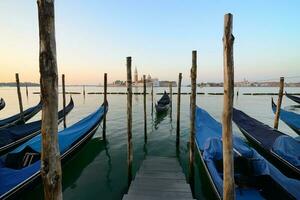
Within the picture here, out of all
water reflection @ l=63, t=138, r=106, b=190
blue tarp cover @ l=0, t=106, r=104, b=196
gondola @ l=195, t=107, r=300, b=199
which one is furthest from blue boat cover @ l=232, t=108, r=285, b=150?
blue tarp cover @ l=0, t=106, r=104, b=196

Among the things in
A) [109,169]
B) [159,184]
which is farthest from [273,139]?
[109,169]

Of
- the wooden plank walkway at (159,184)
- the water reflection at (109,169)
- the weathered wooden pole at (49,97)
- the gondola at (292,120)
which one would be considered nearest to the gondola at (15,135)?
the water reflection at (109,169)

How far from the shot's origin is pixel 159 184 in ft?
14.4

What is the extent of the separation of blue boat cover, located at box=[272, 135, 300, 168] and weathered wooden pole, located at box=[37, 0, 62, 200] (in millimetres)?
5349

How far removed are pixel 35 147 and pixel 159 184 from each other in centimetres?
348

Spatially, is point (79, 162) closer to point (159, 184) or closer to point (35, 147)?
point (35, 147)

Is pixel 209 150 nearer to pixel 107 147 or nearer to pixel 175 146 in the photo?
pixel 175 146

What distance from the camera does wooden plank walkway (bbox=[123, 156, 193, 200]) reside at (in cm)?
392

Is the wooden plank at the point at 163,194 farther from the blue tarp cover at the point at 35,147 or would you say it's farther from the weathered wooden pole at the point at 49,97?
the weathered wooden pole at the point at 49,97

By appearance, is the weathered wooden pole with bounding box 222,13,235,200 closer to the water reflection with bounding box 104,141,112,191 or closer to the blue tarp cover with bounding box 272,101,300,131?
the water reflection with bounding box 104,141,112,191

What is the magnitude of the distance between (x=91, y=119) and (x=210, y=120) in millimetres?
5218

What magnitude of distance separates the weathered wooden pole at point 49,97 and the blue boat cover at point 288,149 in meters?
5.35

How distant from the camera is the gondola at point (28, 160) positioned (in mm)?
3717

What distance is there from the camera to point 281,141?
5.55 m
